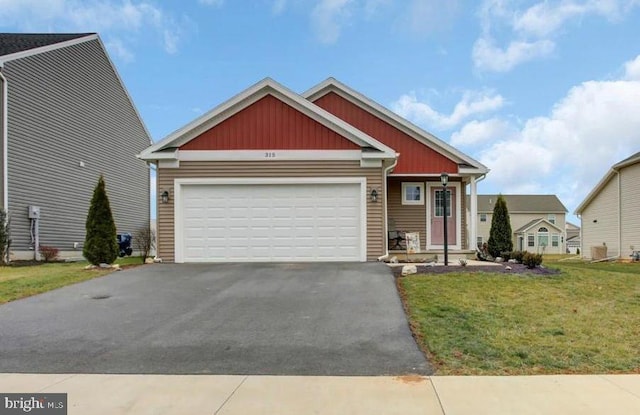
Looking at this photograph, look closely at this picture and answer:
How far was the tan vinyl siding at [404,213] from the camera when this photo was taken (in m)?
16.8

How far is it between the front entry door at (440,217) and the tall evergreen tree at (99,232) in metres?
9.97

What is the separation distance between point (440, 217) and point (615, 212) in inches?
548

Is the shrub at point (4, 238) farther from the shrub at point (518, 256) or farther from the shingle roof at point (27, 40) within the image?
the shrub at point (518, 256)

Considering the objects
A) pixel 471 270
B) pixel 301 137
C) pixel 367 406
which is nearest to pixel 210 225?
pixel 301 137

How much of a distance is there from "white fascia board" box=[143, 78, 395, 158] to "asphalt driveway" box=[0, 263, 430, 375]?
427 cm

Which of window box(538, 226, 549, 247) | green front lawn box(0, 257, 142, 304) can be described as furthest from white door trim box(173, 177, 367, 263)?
window box(538, 226, 549, 247)

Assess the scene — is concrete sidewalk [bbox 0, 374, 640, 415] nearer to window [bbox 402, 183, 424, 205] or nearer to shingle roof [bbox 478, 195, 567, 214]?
window [bbox 402, 183, 424, 205]

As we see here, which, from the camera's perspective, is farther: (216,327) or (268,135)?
(268,135)

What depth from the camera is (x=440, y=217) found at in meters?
16.9

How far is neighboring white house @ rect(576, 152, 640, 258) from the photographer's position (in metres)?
23.3

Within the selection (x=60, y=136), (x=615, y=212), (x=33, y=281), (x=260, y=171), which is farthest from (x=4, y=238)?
(x=615, y=212)

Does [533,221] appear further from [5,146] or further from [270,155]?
[5,146]

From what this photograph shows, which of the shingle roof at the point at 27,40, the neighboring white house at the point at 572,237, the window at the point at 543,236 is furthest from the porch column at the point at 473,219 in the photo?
the neighboring white house at the point at 572,237

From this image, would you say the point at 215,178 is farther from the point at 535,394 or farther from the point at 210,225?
the point at 535,394
